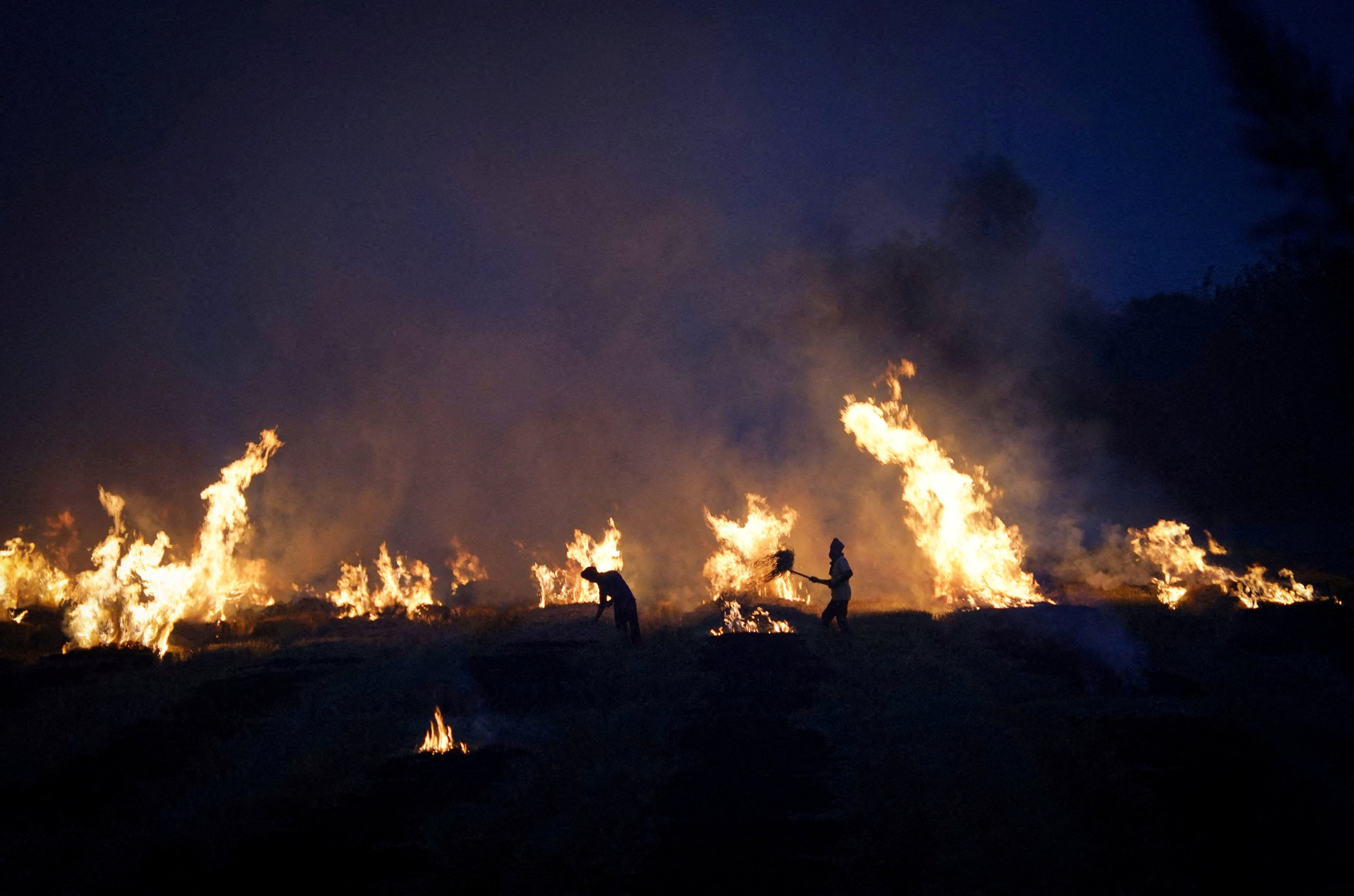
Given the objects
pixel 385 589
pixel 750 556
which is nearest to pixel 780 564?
pixel 750 556

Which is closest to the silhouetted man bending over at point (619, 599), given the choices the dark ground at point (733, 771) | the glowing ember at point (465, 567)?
the dark ground at point (733, 771)

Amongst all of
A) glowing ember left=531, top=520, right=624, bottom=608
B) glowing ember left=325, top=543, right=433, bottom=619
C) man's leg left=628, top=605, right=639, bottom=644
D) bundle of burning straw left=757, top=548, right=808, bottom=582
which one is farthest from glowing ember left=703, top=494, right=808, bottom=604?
glowing ember left=325, top=543, right=433, bottom=619

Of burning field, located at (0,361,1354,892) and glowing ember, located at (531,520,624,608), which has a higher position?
glowing ember, located at (531,520,624,608)

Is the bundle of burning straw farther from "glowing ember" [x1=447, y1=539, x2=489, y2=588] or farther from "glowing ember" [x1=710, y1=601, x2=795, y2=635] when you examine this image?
"glowing ember" [x1=447, y1=539, x2=489, y2=588]

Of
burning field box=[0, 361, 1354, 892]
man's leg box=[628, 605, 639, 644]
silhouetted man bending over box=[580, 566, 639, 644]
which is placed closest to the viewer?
burning field box=[0, 361, 1354, 892]

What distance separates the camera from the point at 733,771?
24.9ft

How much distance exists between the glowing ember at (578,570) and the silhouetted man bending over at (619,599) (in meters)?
11.6

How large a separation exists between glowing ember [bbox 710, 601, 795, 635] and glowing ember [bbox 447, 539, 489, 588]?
21.6 metres

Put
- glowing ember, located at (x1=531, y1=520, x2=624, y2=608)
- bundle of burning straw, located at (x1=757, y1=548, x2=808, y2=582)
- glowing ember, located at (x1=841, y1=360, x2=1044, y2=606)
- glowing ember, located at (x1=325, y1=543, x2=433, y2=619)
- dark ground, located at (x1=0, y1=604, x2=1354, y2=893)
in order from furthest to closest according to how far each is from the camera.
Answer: glowing ember, located at (x1=531, y1=520, x2=624, y2=608) → glowing ember, located at (x1=325, y1=543, x2=433, y2=619) → glowing ember, located at (x1=841, y1=360, x2=1044, y2=606) → bundle of burning straw, located at (x1=757, y1=548, x2=808, y2=582) → dark ground, located at (x1=0, y1=604, x2=1354, y2=893)

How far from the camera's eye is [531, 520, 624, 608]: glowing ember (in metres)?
30.1

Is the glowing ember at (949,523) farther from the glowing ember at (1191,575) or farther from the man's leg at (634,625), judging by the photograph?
the man's leg at (634,625)

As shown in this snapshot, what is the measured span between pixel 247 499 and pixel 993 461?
120ft

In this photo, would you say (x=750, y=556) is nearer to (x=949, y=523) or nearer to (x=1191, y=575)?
(x=949, y=523)

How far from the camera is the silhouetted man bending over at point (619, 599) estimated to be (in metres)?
16.2
